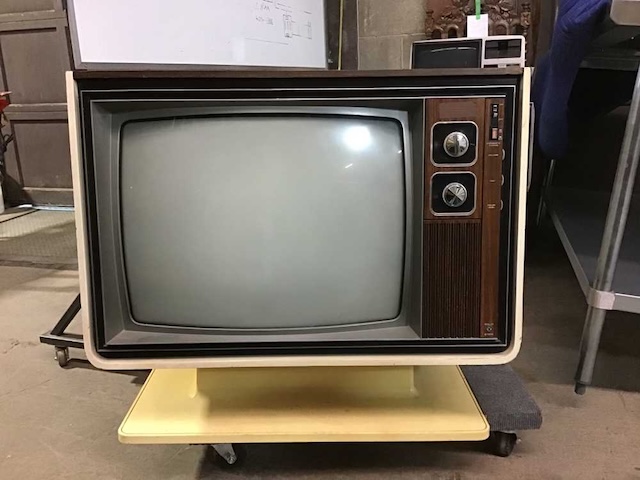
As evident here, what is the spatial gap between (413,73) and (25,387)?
96cm

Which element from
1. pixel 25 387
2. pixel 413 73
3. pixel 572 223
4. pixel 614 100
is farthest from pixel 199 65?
pixel 614 100

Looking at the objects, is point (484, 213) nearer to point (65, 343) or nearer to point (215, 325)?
point (215, 325)

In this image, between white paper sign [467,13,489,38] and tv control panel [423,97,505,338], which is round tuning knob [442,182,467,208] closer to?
tv control panel [423,97,505,338]

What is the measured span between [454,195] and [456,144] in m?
0.06

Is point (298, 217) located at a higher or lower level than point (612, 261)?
higher

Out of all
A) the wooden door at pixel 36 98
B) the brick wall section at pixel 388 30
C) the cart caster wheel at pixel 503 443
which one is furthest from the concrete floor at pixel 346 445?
the wooden door at pixel 36 98

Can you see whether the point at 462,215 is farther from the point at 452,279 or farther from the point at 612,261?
the point at 612,261

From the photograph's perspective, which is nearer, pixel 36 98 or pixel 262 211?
pixel 262 211

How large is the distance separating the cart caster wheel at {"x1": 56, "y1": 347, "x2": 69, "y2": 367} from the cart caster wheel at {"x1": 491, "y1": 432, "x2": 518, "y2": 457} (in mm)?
865

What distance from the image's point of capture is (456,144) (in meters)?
0.70

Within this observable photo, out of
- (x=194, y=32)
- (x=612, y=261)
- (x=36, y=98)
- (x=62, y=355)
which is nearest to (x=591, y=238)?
(x=612, y=261)

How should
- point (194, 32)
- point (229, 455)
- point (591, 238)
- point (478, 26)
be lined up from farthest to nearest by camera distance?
point (478, 26) → point (591, 238) → point (194, 32) → point (229, 455)

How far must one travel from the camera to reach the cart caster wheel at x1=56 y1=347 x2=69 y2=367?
1.21 meters

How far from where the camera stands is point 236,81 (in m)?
0.69
